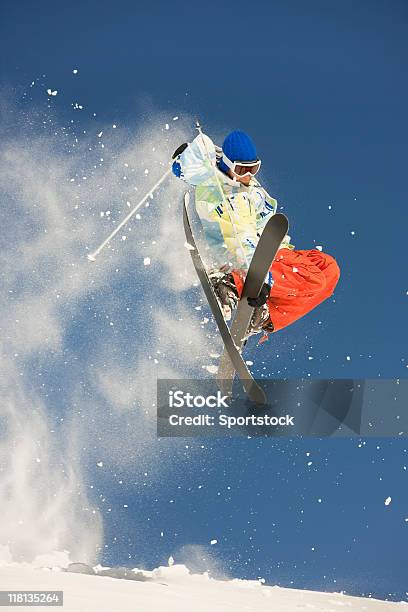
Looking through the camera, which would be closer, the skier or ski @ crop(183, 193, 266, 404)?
the skier

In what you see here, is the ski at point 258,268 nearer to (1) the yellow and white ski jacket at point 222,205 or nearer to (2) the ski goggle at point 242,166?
(1) the yellow and white ski jacket at point 222,205

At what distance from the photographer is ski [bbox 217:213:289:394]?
2844mm

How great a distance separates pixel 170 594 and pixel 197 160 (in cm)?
219

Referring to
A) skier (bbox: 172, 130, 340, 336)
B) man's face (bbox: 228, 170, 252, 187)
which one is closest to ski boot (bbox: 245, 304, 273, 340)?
skier (bbox: 172, 130, 340, 336)

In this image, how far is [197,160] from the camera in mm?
2916

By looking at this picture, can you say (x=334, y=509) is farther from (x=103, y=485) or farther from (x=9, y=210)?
(x=9, y=210)

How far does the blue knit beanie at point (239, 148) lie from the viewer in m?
2.91

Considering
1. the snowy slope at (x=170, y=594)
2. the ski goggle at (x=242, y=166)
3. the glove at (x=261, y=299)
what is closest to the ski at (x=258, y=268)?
the glove at (x=261, y=299)

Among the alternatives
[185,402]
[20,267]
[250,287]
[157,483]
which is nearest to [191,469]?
[157,483]

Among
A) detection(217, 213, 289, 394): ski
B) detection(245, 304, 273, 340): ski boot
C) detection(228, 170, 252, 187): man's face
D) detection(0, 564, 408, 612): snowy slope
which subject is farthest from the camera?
detection(0, 564, 408, 612): snowy slope

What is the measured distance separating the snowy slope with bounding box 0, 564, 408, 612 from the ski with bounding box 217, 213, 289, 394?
141 centimetres

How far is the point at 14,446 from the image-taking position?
4.38m

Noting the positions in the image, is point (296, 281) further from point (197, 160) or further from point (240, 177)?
point (197, 160)

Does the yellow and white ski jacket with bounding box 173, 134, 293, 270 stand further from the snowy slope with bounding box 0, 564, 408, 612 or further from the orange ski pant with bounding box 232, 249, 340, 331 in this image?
the snowy slope with bounding box 0, 564, 408, 612
